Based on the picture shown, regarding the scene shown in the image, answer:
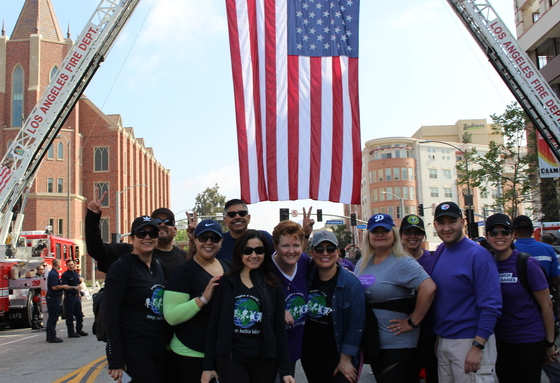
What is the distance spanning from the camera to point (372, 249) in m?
4.85

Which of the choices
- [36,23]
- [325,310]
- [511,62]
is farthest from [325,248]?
[36,23]

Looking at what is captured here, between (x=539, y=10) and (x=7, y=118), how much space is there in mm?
43611

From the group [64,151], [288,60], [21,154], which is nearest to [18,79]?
[64,151]

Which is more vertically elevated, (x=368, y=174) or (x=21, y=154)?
(x=368, y=174)

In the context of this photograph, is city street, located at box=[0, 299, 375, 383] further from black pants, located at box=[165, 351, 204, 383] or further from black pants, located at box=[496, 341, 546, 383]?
black pants, located at box=[165, 351, 204, 383]

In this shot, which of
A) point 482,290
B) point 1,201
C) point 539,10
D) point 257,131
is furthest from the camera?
point 539,10

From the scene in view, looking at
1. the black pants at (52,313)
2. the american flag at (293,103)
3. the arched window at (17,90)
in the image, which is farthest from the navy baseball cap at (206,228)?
the arched window at (17,90)

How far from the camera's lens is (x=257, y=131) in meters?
8.16

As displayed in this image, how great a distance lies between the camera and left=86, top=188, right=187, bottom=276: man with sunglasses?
534 centimetres

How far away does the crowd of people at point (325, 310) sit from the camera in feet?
13.5

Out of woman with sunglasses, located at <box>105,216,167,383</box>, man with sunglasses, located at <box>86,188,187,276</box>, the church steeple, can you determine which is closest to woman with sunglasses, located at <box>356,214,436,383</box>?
woman with sunglasses, located at <box>105,216,167,383</box>

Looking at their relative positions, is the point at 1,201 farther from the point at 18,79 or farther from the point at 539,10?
the point at 18,79

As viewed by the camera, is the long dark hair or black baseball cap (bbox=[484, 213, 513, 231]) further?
black baseball cap (bbox=[484, 213, 513, 231])

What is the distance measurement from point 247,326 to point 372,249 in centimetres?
140
